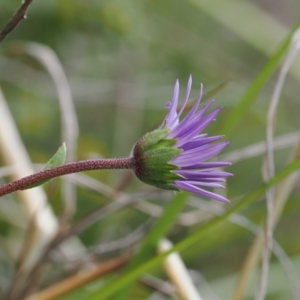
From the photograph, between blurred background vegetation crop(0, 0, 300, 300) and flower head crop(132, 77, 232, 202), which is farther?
blurred background vegetation crop(0, 0, 300, 300)

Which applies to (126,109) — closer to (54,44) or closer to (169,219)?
(54,44)

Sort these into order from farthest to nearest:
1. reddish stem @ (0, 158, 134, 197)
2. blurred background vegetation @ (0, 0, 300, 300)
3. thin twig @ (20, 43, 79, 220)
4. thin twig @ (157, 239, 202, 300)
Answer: blurred background vegetation @ (0, 0, 300, 300), thin twig @ (20, 43, 79, 220), thin twig @ (157, 239, 202, 300), reddish stem @ (0, 158, 134, 197)

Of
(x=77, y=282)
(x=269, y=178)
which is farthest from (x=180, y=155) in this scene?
(x=77, y=282)

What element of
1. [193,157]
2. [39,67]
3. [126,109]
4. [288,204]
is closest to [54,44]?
[39,67]

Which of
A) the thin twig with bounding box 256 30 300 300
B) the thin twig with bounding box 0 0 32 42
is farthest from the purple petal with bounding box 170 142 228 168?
the thin twig with bounding box 256 30 300 300

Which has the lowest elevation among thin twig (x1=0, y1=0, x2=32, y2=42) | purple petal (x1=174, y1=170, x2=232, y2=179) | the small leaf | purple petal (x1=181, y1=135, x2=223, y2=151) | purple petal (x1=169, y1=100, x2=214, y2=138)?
purple petal (x1=174, y1=170, x2=232, y2=179)

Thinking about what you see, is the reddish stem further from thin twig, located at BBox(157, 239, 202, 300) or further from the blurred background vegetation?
the blurred background vegetation
